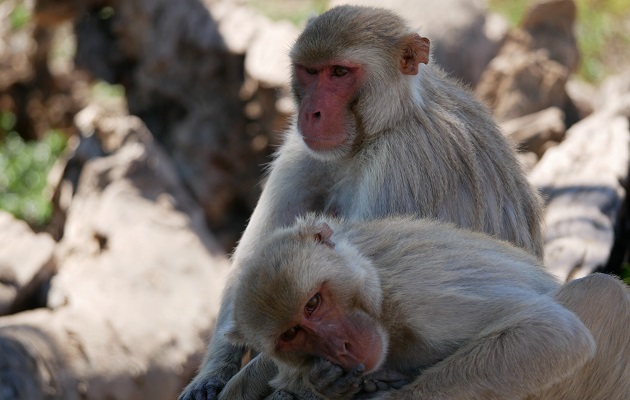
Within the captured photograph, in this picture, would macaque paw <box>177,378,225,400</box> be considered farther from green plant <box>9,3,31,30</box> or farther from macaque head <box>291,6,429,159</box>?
green plant <box>9,3,31,30</box>

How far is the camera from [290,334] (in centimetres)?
375

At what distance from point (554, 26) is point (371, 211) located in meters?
6.64

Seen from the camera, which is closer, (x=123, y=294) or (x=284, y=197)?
(x=284, y=197)

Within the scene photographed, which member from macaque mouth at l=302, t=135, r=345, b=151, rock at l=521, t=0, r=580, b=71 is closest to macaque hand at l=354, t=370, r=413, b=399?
macaque mouth at l=302, t=135, r=345, b=151

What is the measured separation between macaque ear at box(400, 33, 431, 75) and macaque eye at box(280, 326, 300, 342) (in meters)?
2.05

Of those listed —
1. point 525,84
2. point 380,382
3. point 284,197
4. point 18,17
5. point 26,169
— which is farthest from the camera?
point 18,17

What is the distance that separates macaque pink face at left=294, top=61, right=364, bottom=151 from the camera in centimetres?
512

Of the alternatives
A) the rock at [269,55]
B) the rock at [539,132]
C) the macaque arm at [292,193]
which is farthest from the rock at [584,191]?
the rock at [269,55]

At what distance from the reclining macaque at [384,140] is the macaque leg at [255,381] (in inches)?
16.9

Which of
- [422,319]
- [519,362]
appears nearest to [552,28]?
[422,319]

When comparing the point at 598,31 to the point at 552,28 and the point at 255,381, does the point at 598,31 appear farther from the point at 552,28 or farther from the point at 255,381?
the point at 255,381

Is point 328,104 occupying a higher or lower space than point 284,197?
higher

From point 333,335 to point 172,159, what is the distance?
8194 mm

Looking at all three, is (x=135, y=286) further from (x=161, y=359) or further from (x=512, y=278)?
(x=512, y=278)
